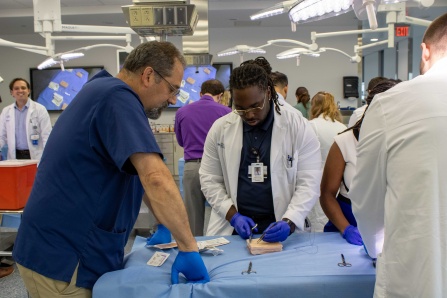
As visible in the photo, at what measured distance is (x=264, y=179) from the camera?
1846 mm

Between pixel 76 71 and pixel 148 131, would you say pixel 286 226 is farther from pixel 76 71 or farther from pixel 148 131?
pixel 76 71

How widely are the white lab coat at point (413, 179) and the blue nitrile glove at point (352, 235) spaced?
0.50 metres

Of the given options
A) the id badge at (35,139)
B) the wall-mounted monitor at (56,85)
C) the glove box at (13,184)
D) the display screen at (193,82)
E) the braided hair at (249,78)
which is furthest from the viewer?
the wall-mounted monitor at (56,85)

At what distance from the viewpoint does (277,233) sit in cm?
155

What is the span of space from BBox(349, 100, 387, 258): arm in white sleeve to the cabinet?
515 centimetres

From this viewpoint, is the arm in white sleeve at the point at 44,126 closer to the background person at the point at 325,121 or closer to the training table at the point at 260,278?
the background person at the point at 325,121

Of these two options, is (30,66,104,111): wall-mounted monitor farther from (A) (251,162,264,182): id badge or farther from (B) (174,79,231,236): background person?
(A) (251,162,264,182): id badge

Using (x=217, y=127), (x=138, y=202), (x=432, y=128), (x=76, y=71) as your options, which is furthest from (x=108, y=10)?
(x=432, y=128)

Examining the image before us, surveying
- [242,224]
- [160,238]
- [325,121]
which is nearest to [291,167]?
[242,224]

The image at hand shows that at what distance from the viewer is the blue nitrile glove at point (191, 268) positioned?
1.27m

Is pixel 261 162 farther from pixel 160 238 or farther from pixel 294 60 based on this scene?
pixel 294 60

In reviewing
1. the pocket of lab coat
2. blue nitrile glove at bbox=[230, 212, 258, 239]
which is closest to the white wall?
the pocket of lab coat

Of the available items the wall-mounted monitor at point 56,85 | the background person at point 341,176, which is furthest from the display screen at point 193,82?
the background person at point 341,176

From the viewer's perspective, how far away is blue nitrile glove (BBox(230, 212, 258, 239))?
1682mm
